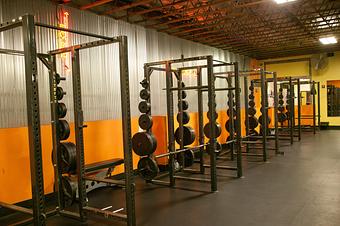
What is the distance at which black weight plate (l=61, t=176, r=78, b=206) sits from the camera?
4230 mm

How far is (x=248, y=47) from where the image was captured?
37.6 ft

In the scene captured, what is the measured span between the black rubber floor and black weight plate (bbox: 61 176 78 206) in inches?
11.4

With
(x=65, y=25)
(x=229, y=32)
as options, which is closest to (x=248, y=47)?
(x=229, y=32)

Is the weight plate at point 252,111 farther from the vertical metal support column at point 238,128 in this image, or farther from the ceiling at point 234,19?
the vertical metal support column at point 238,128

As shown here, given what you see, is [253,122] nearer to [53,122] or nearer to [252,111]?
[252,111]

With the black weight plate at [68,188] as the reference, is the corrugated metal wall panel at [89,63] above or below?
above

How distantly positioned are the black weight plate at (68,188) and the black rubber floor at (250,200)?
289 mm

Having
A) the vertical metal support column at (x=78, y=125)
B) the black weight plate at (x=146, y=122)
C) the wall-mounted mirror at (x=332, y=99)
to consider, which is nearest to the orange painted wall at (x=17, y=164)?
the vertical metal support column at (x=78, y=125)

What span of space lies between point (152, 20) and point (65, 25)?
8.31ft

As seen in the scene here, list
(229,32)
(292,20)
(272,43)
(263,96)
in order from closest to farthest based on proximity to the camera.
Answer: (263,96)
(292,20)
(229,32)
(272,43)

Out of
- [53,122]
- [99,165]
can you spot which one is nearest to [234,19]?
[99,165]

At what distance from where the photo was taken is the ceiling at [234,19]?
6.21 meters

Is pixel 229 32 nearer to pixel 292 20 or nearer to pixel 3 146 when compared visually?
pixel 292 20

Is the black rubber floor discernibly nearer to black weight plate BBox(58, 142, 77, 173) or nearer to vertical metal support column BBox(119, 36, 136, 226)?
vertical metal support column BBox(119, 36, 136, 226)
